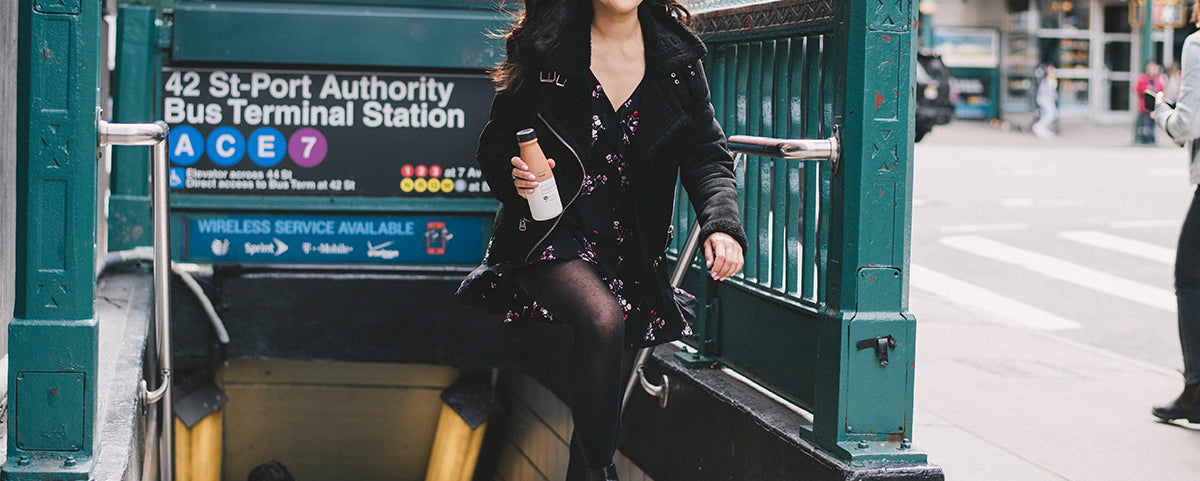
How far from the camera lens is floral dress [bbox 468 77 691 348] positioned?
3342 millimetres

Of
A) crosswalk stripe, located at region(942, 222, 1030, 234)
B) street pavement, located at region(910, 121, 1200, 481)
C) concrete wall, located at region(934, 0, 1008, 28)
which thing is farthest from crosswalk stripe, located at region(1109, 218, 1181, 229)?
concrete wall, located at region(934, 0, 1008, 28)

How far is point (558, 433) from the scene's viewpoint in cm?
584

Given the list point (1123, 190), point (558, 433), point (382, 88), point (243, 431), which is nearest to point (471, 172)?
point (382, 88)

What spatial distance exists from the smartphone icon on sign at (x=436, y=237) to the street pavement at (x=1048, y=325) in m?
2.27

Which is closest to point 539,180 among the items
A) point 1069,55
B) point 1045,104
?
point 1045,104

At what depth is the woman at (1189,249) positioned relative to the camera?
513cm

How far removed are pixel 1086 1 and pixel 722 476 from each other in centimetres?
3342

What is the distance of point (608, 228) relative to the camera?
11.1ft

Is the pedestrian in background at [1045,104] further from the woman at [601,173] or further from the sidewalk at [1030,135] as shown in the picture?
the woman at [601,173]

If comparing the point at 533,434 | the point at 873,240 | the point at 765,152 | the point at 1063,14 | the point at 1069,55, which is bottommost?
the point at 533,434

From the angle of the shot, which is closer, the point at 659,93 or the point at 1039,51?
the point at 659,93

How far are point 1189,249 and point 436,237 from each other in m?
3.24

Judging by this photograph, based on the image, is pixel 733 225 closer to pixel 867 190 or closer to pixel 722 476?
pixel 867 190

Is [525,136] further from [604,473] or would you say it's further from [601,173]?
[604,473]
